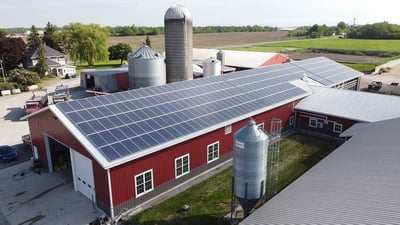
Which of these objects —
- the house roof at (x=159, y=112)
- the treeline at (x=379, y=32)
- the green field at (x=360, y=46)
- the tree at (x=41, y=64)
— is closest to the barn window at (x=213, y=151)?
the house roof at (x=159, y=112)

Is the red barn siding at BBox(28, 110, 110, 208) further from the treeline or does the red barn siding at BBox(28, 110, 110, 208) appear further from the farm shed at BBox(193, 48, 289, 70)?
the treeline

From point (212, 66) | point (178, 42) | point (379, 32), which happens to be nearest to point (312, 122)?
point (212, 66)

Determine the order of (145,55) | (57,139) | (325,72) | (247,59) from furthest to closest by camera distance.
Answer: (247,59) → (325,72) → (145,55) → (57,139)

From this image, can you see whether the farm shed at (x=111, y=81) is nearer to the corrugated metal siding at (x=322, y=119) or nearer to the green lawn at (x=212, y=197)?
the corrugated metal siding at (x=322, y=119)

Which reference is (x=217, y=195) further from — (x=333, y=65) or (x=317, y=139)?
(x=333, y=65)

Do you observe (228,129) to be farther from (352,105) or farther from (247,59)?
(247,59)

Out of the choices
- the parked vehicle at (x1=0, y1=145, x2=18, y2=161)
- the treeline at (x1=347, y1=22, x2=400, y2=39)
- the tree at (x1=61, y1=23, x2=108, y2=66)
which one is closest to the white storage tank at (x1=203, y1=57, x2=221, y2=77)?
the parked vehicle at (x1=0, y1=145, x2=18, y2=161)

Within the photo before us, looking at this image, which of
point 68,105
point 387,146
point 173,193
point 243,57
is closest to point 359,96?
point 387,146
